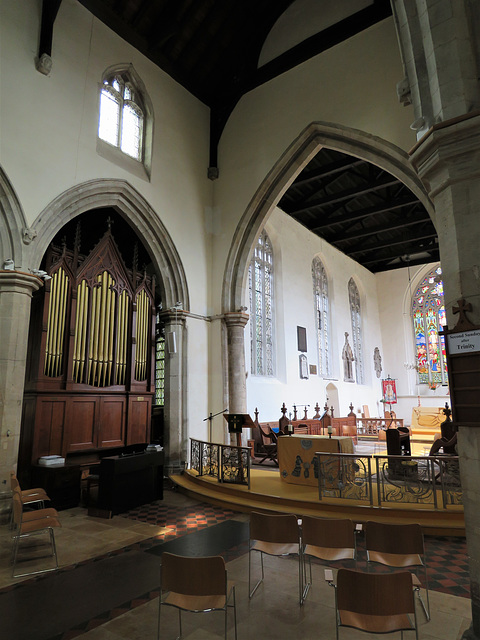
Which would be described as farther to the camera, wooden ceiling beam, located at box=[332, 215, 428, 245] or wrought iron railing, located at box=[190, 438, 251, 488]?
wooden ceiling beam, located at box=[332, 215, 428, 245]

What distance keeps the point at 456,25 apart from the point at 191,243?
707 cm

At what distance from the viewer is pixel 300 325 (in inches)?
607

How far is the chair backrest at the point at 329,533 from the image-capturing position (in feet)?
11.7

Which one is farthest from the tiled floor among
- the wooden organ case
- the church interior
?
the wooden organ case

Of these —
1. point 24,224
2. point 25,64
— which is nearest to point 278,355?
point 24,224

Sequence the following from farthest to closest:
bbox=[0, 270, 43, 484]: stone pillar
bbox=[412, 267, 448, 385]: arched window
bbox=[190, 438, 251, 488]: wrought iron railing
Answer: bbox=[412, 267, 448, 385]: arched window
bbox=[190, 438, 251, 488]: wrought iron railing
bbox=[0, 270, 43, 484]: stone pillar

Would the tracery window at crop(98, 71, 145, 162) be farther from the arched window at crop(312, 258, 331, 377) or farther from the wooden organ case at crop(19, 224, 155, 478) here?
the arched window at crop(312, 258, 331, 377)

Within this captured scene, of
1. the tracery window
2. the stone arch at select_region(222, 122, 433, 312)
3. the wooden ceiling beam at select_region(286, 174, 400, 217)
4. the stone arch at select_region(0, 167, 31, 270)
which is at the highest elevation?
the wooden ceiling beam at select_region(286, 174, 400, 217)

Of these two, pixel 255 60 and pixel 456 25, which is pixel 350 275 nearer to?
pixel 255 60

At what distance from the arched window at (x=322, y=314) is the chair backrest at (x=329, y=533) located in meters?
13.2

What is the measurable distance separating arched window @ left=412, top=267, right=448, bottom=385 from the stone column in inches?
542

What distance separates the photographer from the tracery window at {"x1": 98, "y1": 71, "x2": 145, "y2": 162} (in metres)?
8.72

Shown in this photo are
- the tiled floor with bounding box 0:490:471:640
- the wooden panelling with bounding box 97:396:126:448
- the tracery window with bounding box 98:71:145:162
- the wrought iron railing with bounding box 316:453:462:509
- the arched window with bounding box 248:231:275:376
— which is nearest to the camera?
the tiled floor with bounding box 0:490:471:640

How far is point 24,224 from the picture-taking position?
6840mm
